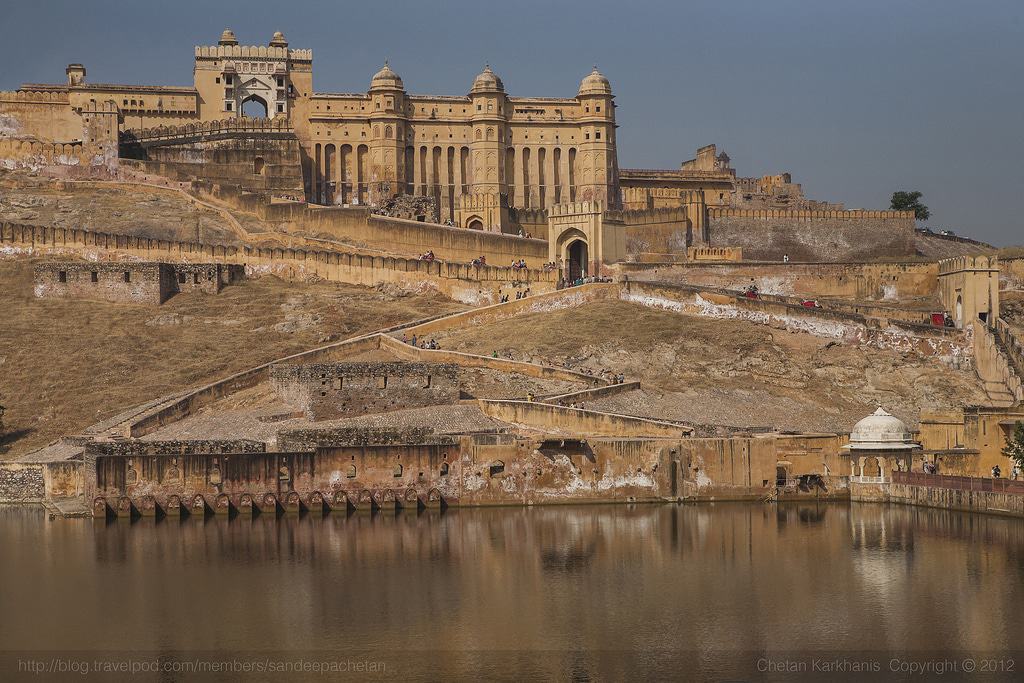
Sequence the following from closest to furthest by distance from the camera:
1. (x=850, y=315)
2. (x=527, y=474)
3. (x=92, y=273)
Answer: (x=527, y=474) → (x=850, y=315) → (x=92, y=273)

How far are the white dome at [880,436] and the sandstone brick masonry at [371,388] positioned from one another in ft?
32.5

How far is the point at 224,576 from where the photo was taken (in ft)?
95.1

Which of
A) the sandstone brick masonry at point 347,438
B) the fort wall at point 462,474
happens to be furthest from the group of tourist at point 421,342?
the fort wall at point 462,474

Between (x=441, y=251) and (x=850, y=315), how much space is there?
1993cm

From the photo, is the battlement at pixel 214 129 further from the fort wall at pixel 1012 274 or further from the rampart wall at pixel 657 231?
the fort wall at pixel 1012 274

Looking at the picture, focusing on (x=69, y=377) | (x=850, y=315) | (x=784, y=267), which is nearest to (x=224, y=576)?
(x=69, y=377)

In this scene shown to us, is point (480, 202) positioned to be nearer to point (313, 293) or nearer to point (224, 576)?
point (313, 293)

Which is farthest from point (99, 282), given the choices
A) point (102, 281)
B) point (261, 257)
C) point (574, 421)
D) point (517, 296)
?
point (574, 421)

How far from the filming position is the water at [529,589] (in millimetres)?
24031

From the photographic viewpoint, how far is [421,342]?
164 feet

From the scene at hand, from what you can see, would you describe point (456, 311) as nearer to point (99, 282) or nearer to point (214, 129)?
point (99, 282)

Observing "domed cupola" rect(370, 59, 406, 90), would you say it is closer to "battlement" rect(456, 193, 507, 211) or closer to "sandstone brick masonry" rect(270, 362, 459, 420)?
"battlement" rect(456, 193, 507, 211)

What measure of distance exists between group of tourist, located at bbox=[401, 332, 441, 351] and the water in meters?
14.0

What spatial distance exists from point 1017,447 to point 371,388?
1519cm
